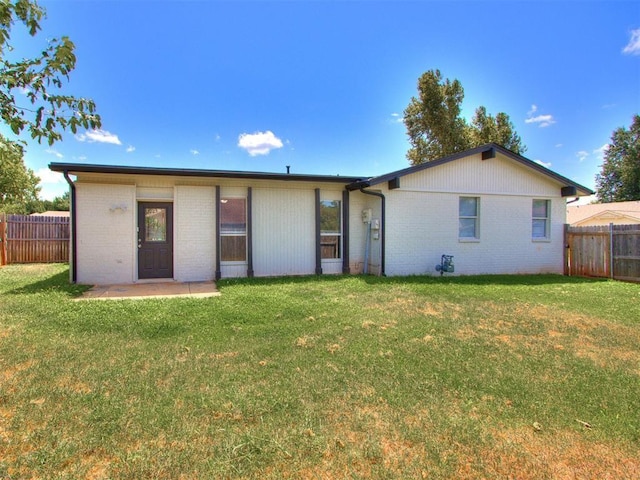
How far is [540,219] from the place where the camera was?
12.0 metres

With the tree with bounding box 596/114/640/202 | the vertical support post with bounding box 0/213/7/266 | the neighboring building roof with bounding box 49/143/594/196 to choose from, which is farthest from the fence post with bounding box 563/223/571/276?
the tree with bounding box 596/114/640/202

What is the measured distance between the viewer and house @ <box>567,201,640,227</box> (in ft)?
67.5

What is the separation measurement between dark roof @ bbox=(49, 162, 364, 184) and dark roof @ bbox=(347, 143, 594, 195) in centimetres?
78

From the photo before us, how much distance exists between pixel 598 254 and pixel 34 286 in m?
15.3

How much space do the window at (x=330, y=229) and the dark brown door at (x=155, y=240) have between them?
4.13m

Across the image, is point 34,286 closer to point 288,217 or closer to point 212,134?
point 288,217

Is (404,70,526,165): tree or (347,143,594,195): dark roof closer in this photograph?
(347,143,594,195): dark roof

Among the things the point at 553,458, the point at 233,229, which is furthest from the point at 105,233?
the point at 553,458

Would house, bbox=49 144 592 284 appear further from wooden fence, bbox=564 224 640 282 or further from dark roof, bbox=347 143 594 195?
wooden fence, bbox=564 224 640 282

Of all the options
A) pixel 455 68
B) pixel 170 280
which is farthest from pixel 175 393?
pixel 455 68

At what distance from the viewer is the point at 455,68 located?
69.7ft

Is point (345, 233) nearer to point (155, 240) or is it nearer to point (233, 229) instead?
point (233, 229)

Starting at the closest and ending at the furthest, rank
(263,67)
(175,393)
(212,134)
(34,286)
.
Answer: (175,393), (34,286), (263,67), (212,134)

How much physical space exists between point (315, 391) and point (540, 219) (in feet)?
37.6
